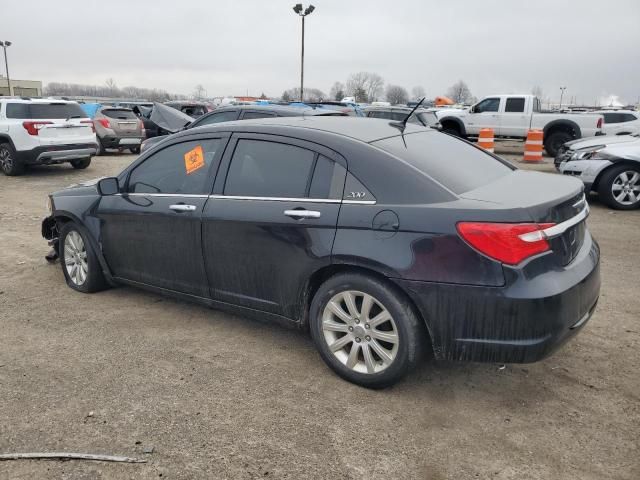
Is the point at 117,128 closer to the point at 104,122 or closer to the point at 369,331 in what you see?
the point at 104,122

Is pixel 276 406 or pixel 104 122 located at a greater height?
pixel 104 122

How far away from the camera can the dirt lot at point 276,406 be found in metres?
2.62

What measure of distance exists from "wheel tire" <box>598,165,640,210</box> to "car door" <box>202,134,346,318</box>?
6950mm

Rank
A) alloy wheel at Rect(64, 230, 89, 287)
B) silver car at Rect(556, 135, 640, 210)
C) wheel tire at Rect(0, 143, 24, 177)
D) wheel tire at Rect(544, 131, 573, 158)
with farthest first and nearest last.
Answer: wheel tire at Rect(544, 131, 573, 158)
wheel tire at Rect(0, 143, 24, 177)
silver car at Rect(556, 135, 640, 210)
alloy wheel at Rect(64, 230, 89, 287)

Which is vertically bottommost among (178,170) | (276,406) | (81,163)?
(276,406)

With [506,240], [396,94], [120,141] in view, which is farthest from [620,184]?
[396,94]

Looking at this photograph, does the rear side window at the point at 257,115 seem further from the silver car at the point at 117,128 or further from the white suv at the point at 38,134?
the silver car at the point at 117,128

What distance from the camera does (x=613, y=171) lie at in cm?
862

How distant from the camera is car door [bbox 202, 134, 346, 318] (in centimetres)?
333

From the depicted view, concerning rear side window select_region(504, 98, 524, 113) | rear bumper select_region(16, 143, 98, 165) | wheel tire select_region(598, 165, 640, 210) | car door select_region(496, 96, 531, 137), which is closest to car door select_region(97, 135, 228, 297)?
wheel tire select_region(598, 165, 640, 210)

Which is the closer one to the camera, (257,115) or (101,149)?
(257,115)

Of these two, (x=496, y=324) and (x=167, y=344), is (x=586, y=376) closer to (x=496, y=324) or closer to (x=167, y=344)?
(x=496, y=324)

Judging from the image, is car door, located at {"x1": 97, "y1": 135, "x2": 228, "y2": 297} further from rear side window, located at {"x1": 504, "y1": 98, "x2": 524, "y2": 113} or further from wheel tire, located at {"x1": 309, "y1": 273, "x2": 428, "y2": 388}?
rear side window, located at {"x1": 504, "y1": 98, "x2": 524, "y2": 113}

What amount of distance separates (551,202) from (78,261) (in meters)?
3.97
